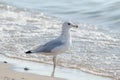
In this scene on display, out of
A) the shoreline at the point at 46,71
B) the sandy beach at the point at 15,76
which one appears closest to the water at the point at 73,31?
the shoreline at the point at 46,71

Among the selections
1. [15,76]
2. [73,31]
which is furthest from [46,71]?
[73,31]

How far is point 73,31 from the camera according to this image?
10.7 metres

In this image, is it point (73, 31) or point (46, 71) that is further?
point (73, 31)

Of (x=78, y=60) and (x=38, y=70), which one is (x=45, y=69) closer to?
(x=38, y=70)

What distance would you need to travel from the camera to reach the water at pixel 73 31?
850 cm

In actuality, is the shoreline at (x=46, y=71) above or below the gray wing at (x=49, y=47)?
below

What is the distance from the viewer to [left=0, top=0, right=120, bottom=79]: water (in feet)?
27.9

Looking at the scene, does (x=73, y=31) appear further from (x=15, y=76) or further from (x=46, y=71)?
(x=15, y=76)

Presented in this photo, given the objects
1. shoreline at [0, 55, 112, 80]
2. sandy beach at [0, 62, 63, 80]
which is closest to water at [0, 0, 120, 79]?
shoreline at [0, 55, 112, 80]

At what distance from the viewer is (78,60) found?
8492mm

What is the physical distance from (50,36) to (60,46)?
10.1 ft

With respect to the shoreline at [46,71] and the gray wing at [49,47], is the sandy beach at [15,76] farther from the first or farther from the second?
the gray wing at [49,47]

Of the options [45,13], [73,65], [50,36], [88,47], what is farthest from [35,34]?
[45,13]

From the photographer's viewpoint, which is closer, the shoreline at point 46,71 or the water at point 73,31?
the shoreline at point 46,71
